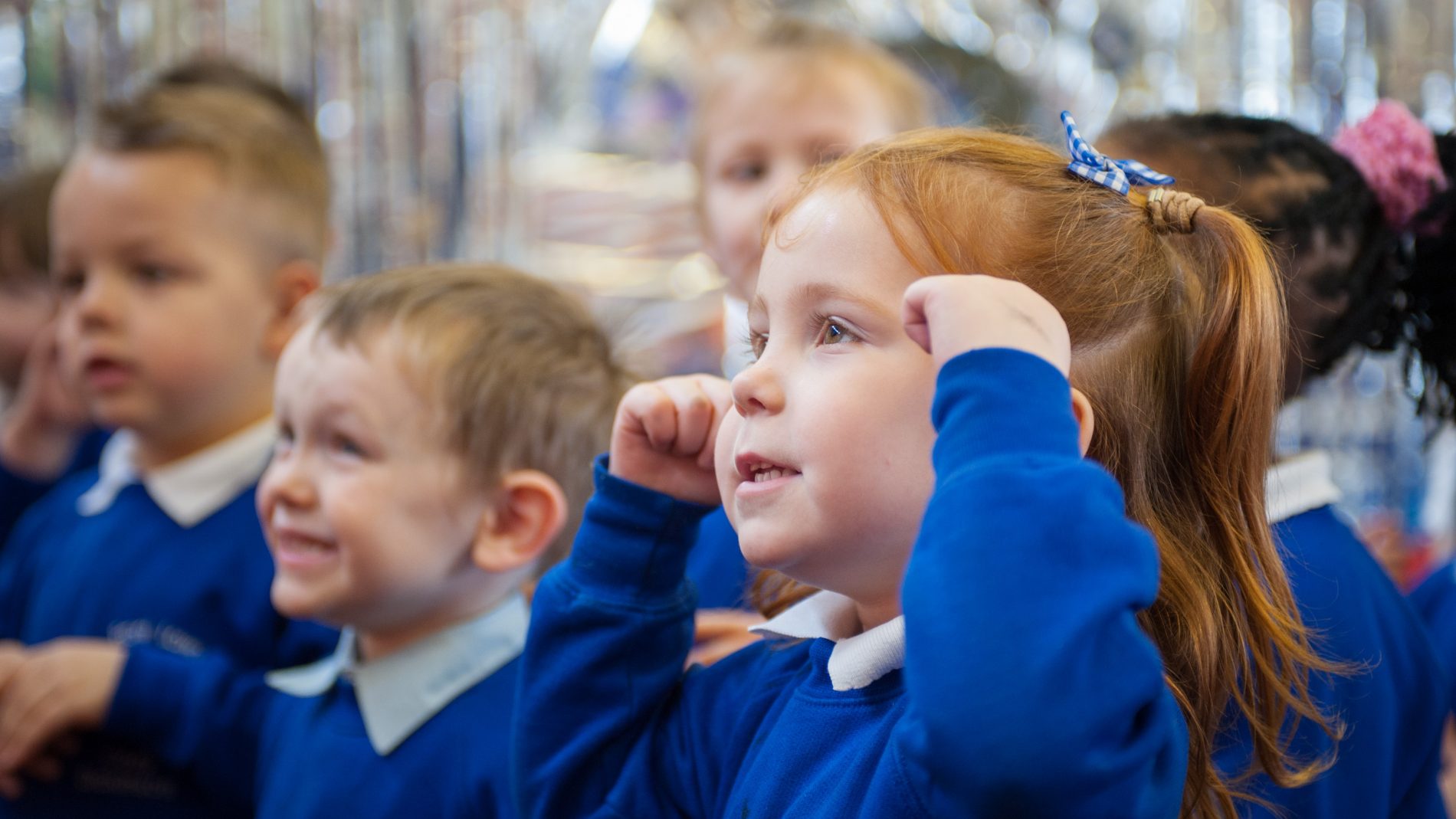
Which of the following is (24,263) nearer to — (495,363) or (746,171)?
(746,171)

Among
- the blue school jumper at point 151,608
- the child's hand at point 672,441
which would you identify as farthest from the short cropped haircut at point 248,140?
the child's hand at point 672,441

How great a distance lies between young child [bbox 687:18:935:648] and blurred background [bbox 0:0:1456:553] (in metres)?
1.03

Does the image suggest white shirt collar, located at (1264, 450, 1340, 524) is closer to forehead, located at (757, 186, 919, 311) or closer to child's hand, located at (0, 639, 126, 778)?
forehead, located at (757, 186, 919, 311)

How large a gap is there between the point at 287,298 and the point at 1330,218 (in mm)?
1238

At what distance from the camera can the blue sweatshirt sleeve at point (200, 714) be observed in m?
1.30

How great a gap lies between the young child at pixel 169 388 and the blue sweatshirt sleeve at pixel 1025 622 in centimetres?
100

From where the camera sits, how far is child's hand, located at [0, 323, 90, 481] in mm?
2053

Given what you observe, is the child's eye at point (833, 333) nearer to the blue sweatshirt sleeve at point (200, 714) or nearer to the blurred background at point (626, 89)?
the blue sweatshirt sleeve at point (200, 714)

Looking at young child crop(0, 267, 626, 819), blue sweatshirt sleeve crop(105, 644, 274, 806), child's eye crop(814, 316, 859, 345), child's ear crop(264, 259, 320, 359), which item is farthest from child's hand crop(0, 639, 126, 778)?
child's eye crop(814, 316, 859, 345)

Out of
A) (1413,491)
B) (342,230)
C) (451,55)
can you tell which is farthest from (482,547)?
(1413,491)

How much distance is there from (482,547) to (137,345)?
65 cm

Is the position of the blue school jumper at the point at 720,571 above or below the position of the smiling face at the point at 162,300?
below

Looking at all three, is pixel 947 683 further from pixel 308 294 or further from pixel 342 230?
pixel 342 230

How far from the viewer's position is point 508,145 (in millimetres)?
2922
